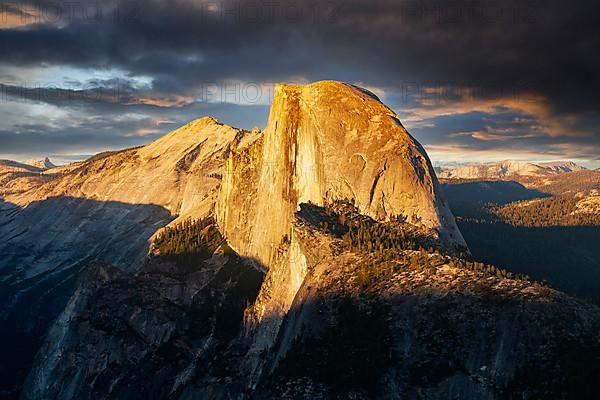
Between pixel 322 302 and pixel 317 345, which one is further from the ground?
pixel 322 302

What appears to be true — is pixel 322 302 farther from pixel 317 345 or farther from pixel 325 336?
pixel 317 345

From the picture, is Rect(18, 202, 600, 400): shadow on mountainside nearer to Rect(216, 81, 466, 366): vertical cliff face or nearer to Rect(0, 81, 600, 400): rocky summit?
Rect(0, 81, 600, 400): rocky summit

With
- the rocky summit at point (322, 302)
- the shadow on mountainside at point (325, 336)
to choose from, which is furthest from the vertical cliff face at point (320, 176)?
the shadow on mountainside at point (325, 336)

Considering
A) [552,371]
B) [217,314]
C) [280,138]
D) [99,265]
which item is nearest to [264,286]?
[217,314]

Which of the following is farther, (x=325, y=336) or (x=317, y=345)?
(x=325, y=336)

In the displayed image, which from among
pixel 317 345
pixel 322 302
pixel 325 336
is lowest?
pixel 317 345

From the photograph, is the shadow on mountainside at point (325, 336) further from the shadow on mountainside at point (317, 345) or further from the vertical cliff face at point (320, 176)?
the vertical cliff face at point (320, 176)

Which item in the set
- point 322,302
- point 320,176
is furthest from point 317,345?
point 320,176

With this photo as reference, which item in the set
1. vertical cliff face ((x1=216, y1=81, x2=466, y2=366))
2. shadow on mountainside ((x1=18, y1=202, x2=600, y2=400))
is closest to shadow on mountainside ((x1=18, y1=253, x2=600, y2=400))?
shadow on mountainside ((x1=18, y1=202, x2=600, y2=400))
